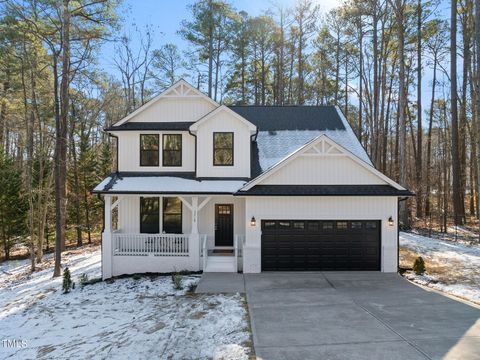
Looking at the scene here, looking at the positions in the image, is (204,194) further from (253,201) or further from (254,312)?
(254,312)

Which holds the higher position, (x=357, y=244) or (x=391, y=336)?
(x=357, y=244)

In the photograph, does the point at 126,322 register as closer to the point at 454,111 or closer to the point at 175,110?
the point at 175,110

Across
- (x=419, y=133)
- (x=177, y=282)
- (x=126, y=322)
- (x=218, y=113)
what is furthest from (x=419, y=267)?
(x=419, y=133)

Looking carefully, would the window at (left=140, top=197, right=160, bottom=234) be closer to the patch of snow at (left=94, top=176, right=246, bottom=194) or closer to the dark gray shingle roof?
the patch of snow at (left=94, top=176, right=246, bottom=194)

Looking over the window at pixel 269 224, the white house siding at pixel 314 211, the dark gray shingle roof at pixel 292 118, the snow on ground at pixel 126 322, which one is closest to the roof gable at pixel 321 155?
the white house siding at pixel 314 211

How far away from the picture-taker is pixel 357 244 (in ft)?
37.1

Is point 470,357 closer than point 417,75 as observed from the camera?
Yes

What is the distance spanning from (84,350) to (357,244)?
8.94m

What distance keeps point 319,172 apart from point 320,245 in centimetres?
263

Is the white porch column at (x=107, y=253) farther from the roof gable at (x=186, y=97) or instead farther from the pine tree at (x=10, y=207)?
the pine tree at (x=10, y=207)

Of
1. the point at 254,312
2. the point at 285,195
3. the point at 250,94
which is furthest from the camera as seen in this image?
the point at 250,94

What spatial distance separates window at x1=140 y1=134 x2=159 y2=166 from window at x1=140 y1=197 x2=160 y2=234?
5.11 ft

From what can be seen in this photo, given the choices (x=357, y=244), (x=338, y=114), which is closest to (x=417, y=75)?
(x=338, y=114)

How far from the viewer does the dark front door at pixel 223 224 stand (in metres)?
12.9
